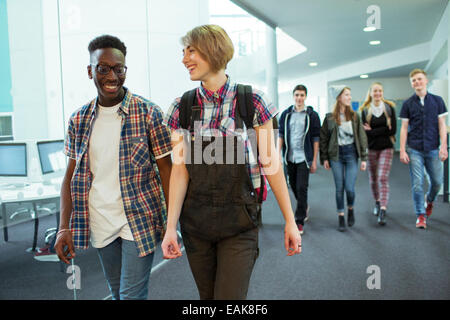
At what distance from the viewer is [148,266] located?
152 cm

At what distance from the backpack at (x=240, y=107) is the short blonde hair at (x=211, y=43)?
0.40 feet

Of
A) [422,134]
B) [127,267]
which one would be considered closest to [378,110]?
[422,134]

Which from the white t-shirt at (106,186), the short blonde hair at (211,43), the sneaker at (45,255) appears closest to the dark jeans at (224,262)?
the white t-shirt at (106,186)

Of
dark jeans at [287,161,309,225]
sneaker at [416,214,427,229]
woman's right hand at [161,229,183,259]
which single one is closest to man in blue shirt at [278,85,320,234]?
dark jeans at [287,161,309,225]

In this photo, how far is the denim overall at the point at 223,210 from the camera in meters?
1.26

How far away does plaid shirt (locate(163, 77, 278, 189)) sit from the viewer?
1.27 m

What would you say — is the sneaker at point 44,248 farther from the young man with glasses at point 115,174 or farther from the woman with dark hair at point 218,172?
the woman with dark hair at point 218,172

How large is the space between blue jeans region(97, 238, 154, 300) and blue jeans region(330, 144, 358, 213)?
109 inches

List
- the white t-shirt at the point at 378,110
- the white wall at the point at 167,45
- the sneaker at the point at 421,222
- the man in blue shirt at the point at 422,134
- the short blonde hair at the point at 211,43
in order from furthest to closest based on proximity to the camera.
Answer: the white t-shirt at the point at 378,110 → the sneaker at the point at 421,222 → the man in blue shirt at the point at 422,134 → the white wall at the point at 167,45 → the short blonde hair at the point at 211,43

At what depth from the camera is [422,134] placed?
3.73 m

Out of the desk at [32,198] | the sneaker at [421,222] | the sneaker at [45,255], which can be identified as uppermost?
the desk at [32,198]

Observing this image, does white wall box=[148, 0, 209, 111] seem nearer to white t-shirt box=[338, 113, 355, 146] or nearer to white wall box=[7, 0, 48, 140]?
white wall box=[7, 0, 48, 140]
